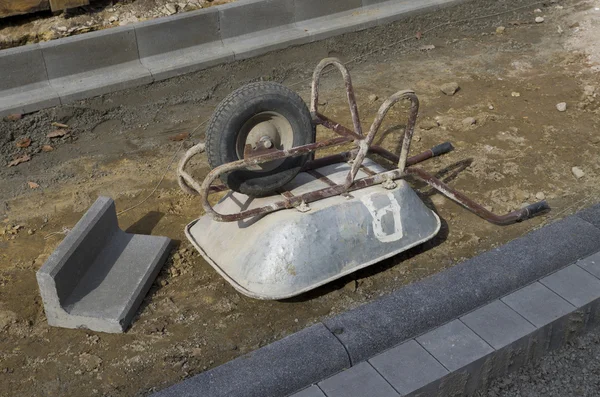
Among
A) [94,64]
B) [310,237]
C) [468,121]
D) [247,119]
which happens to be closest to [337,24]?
[468,121]

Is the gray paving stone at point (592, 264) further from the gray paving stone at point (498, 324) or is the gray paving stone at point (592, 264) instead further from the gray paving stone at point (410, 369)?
the gray paving stone at point (410, 369)

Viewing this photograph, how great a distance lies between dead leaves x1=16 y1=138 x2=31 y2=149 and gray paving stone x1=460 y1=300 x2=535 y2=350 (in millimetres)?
4610

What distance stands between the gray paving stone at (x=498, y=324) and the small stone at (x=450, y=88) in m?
3.85

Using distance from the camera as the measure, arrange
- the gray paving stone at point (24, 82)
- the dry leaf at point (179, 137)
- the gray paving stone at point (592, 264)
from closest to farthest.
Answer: the gray paving stone at point (592, 264) → the gray paving stone at point (24, 82) → the dry leaf at point (179, 137)

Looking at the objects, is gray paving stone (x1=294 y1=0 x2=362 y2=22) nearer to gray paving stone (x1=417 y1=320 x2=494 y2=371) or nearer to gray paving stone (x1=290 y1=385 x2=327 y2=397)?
gray paving stone (x1=417 y1=320 x2=494 y2=371)

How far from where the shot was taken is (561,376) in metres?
3.91

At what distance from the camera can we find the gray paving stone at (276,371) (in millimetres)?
3471

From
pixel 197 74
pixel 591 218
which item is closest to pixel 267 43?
pixel 197 74

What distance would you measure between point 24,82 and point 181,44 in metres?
1.70

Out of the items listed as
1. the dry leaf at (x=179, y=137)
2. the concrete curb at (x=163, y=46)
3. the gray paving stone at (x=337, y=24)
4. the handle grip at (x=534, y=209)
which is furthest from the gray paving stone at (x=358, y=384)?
the gray paving stone at (x=337, y=24)

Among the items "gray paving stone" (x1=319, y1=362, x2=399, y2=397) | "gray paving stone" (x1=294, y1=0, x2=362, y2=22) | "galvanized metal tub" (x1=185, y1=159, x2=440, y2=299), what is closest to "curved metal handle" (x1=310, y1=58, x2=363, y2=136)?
"galvanized metal tub" (x1=185, y1=159, x2=440, y2=299)

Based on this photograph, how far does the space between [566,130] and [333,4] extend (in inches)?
130

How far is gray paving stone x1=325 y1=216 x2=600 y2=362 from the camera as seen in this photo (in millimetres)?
3801

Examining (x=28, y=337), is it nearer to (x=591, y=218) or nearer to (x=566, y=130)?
(x=591, y=218)
